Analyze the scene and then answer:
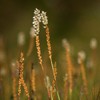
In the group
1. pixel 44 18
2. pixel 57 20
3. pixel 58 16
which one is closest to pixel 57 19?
pixel 57 20

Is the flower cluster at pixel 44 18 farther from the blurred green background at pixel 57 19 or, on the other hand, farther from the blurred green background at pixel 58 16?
the blurred green background at pixel 58 16

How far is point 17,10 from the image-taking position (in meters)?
11.5

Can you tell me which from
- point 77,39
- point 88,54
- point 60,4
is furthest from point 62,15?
point 88,54

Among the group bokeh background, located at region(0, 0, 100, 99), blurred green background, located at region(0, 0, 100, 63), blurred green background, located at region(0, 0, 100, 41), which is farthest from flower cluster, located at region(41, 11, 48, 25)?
blurred green background, located at region(0, 0, 100, 41)

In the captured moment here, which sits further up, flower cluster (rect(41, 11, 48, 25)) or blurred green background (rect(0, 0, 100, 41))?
blurred green background (rect(0, 0, 100, 41))

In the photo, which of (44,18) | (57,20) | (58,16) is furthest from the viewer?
(58,16)

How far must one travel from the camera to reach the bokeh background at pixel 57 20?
30.9ft

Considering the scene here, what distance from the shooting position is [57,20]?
35.7ft

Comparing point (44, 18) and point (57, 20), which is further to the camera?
point (57, 20)

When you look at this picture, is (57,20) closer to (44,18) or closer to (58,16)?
(58,16)

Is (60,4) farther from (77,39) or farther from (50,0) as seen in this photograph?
(77,39)

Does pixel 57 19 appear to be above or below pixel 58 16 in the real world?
below

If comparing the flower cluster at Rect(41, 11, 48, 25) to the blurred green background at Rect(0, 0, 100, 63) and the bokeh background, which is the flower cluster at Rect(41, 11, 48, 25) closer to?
the bokeh background

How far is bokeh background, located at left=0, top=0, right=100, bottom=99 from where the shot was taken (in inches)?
371
